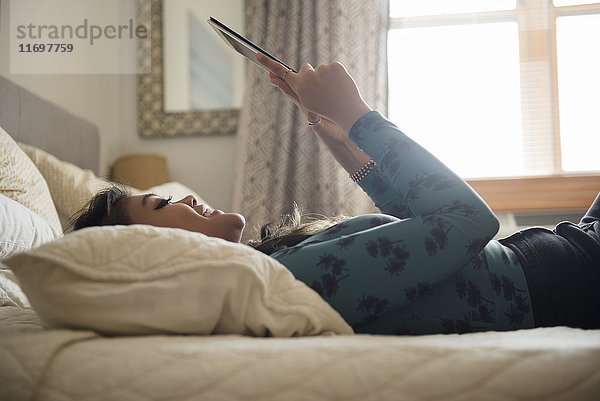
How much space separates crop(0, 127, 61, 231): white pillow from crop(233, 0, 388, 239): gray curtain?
1403 mm

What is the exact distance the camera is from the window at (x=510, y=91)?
267 centimetres

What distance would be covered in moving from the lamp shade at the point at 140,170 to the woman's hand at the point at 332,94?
6.43 ft

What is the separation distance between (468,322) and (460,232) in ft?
0.49

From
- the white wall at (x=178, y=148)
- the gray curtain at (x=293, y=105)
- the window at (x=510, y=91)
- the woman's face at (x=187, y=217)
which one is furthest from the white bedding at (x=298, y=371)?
the white wall at (x=178, y=148)

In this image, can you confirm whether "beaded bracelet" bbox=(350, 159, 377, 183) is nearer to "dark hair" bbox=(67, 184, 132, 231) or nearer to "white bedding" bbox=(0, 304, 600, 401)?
"dark hair" bbox=(67, 184, 132, 231)

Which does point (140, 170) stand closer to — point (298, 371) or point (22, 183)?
point (22, 183)

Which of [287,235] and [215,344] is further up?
[287,235]

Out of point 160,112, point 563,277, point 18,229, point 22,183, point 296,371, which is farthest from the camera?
point 160,112

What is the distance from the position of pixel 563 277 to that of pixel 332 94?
1.63 ft

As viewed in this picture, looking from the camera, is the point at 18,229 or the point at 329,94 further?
the point at 18,229

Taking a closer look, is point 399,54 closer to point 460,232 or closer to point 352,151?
point 352,151

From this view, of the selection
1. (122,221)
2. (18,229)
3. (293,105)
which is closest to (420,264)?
(122,221)

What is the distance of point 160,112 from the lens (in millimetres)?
2908

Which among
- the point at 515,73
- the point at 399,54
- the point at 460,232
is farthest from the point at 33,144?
the point at 515,73
